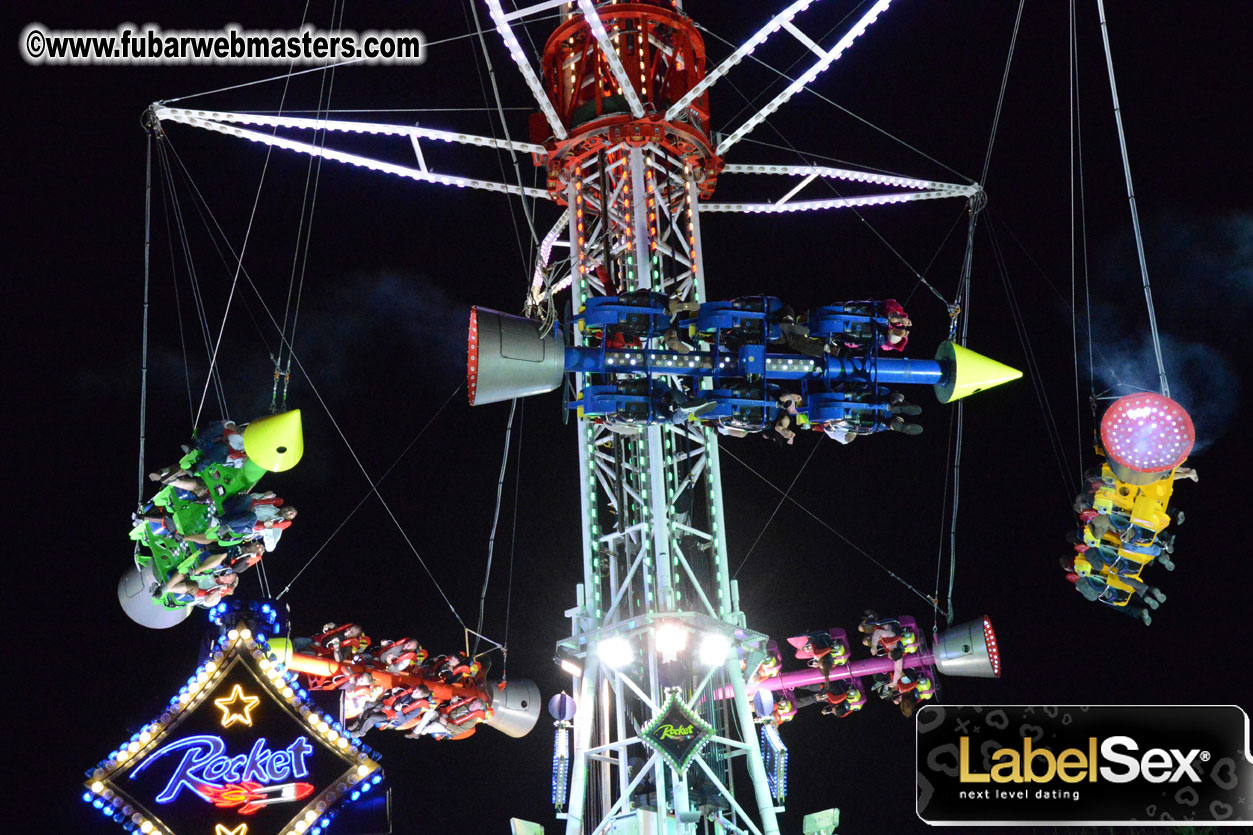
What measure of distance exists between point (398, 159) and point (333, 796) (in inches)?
578

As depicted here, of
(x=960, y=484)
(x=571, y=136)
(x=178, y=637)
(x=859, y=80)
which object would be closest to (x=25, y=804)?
(x=178, y=637)

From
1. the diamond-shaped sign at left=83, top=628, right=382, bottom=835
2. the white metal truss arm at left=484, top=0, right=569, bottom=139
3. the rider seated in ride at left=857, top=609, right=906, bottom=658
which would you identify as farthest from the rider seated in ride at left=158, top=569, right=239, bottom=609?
the rider seated in ride at left=857, top=609, right=906, bottom=658

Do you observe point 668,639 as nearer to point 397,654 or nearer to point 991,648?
point 397,654

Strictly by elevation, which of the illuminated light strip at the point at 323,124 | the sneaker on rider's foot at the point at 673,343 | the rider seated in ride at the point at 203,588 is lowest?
the rider seated in ride at the point at 203,588

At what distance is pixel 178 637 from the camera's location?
19.2 metres

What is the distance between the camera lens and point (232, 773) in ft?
38.1

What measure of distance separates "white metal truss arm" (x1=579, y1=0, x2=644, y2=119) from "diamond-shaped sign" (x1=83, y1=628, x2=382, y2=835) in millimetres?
6770

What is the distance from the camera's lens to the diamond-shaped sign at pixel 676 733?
559 inches

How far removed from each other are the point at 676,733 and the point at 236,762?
14.9 ft

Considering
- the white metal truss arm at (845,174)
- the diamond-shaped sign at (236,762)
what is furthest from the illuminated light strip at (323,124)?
the diamond-shaped sign at (236,762)

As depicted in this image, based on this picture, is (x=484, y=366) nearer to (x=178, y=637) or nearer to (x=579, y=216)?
(x=579, y=216)

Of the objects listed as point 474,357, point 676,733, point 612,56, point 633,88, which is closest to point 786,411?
point 474,357

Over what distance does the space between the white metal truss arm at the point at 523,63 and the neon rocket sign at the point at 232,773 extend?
7100mm

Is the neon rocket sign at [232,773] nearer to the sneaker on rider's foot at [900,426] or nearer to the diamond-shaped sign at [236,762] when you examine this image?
the diamond-shaped sign at [236,762]
